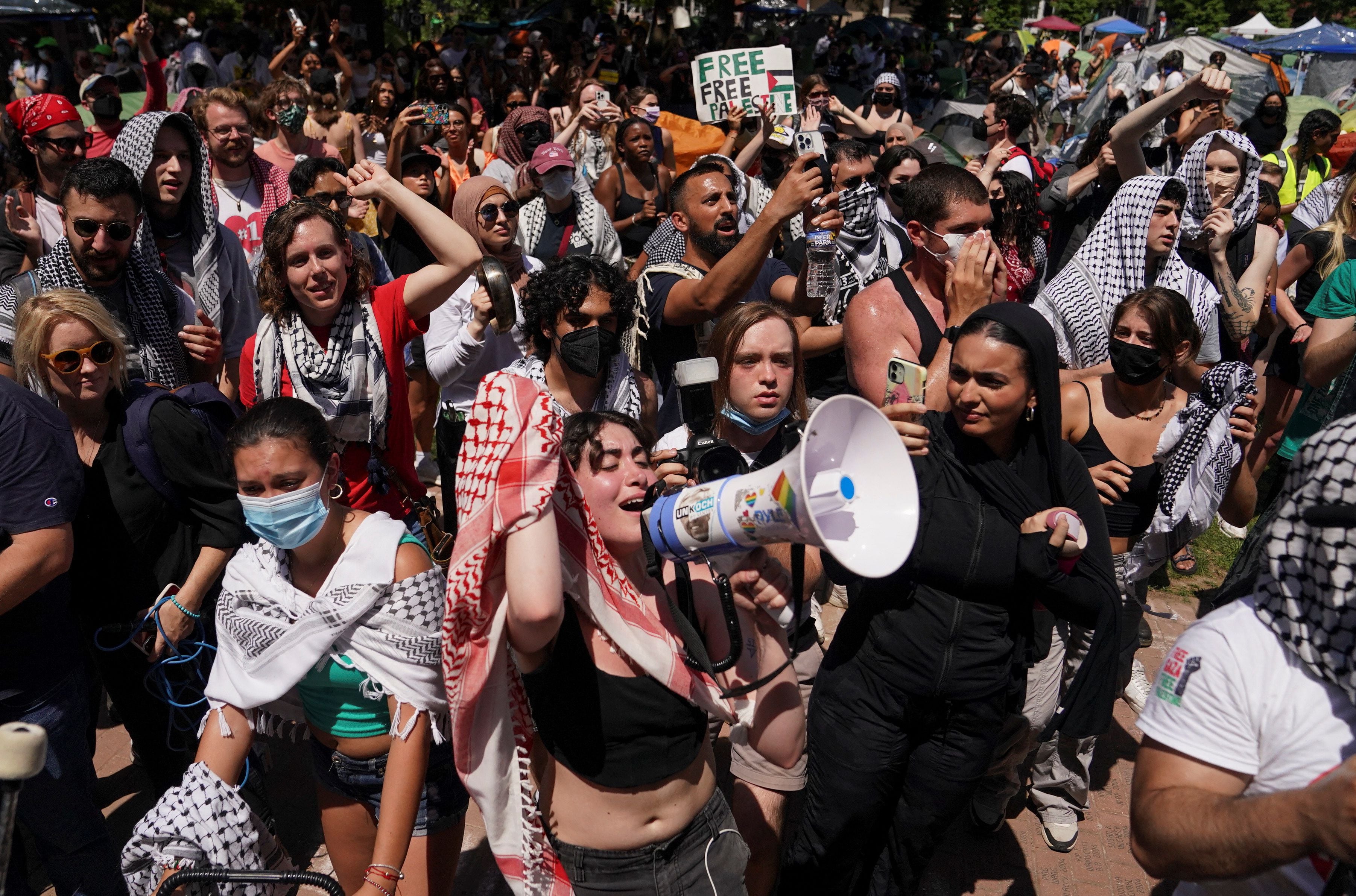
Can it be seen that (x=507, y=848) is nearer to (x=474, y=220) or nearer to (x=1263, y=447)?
(x=474, y=220)

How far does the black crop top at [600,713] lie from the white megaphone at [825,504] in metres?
0.40

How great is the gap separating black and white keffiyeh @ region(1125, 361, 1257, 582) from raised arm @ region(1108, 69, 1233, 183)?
2.13 metres

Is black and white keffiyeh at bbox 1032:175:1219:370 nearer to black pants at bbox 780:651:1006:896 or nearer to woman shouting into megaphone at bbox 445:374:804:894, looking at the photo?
black pants at bbox 780:651:1006:896

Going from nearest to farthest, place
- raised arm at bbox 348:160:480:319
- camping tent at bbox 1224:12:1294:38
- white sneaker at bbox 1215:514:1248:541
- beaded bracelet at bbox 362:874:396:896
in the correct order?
beaded bracelet at bbox 362:874:396:896 → raised arm at bbox 348:160:480:319 → white sneaker at bbox 1215:514:1248:541 → camping tent at bbox 1224:12:1294:38

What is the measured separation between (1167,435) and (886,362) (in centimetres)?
117

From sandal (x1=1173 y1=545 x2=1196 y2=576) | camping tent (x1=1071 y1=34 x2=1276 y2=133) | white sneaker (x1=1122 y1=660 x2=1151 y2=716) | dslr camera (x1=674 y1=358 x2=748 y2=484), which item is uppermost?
dslr camera (x1=674 y1=358 x2=748 y2=484)

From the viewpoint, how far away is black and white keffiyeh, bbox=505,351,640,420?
3465mm

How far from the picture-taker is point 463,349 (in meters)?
3.83

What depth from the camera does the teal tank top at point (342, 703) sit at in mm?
2535

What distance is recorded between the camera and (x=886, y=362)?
3406 mm

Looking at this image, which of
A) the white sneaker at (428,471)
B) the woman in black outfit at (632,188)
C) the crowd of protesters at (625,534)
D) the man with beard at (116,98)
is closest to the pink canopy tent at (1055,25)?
the woman in black outfit at (632,188)

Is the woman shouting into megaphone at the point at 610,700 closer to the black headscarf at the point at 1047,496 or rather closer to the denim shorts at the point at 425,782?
the denim shorts at the point at 425,782

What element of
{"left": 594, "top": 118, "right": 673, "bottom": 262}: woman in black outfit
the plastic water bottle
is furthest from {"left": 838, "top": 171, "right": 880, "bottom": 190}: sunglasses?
the plastic water bottle

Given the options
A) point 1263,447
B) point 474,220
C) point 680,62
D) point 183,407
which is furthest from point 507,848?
point 680,62
